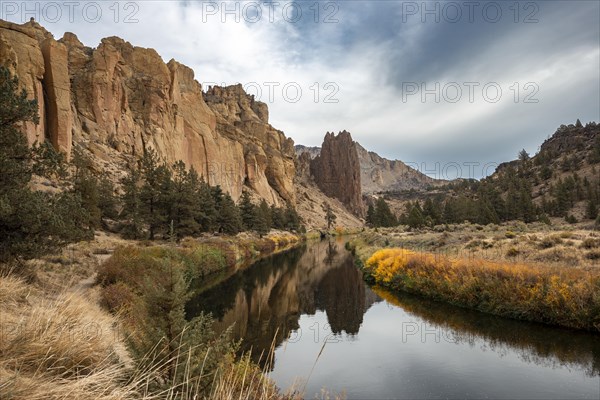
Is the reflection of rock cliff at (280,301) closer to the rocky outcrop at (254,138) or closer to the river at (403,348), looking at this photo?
the river at (403,348)

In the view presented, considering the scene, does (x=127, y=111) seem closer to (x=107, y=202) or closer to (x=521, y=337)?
(x=107, y=202)

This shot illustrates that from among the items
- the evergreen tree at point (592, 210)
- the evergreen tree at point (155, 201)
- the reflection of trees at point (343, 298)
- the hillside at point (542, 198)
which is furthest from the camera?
the hillside at point (542, 198)

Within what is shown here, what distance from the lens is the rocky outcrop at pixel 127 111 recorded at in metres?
48.5

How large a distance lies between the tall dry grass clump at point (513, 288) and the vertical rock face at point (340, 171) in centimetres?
14993

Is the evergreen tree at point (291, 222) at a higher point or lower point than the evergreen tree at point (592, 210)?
lower

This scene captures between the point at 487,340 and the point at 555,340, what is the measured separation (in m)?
2.10

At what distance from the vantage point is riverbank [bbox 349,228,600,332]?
12672mm

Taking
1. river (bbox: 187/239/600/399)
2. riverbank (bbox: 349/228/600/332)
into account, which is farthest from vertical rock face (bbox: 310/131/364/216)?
river (bbox: 187/239/600/399)

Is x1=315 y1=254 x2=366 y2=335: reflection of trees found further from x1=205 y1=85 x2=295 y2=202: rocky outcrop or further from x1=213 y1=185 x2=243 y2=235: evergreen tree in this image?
x1=205 y1=85 x2=295 y2=202: rocky outcrop

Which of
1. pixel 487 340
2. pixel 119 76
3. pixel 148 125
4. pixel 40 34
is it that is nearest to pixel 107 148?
pixel 148 125

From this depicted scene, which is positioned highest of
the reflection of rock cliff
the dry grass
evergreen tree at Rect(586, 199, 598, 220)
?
evergreen tree at Rect(586, 199, 598, 220)

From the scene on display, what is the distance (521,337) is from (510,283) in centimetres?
317

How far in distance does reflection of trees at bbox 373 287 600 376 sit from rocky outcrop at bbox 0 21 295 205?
29.8 meters

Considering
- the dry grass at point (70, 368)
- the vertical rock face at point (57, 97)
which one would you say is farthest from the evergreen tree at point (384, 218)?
the dry grass at point (70, 368)
